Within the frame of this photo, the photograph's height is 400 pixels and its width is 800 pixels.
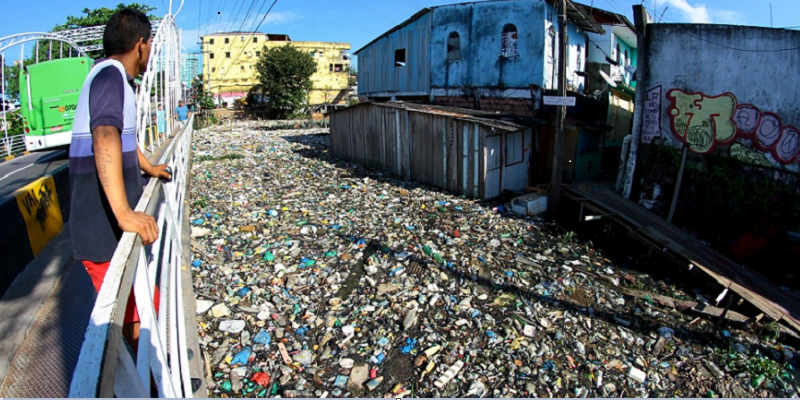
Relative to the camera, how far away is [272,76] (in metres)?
32.0

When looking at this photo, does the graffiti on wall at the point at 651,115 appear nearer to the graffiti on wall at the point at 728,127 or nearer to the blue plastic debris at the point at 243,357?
the graffiti on wall at the point at 728,127

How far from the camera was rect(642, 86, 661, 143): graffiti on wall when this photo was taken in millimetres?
8859

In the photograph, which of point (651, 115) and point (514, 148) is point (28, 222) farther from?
point (651, 115)

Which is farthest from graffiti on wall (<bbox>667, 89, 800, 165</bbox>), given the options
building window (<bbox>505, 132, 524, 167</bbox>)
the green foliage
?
building window (<bbox>505, 132, 524, 167</bbox>)

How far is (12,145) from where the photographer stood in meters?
12.8

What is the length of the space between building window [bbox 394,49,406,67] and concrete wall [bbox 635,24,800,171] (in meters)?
10.3

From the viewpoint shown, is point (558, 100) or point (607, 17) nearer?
point (558, 100)

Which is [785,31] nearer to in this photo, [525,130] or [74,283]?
[525,130]

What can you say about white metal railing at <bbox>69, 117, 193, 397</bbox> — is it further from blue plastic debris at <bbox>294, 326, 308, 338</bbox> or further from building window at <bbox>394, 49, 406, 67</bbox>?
building window at <bbox>394, 49, 406, 67</bbox>

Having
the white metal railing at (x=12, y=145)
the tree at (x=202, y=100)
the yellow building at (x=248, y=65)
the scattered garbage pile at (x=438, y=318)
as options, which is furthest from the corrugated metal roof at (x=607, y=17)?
the yellow building at (x=248, y=65)

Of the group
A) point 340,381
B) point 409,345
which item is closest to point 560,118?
point 409,345

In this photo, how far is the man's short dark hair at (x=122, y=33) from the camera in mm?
1926

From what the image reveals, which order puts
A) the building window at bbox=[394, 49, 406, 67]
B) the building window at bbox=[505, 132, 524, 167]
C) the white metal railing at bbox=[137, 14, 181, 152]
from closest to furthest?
1. the white metal railing at bbox=[137, 14, 181, 152]
2. the building window at bbox=[505, 132, 524, 167]
3. the building window at bbox=[394, 49, 406, 67]

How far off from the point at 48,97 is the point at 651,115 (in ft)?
47.8
